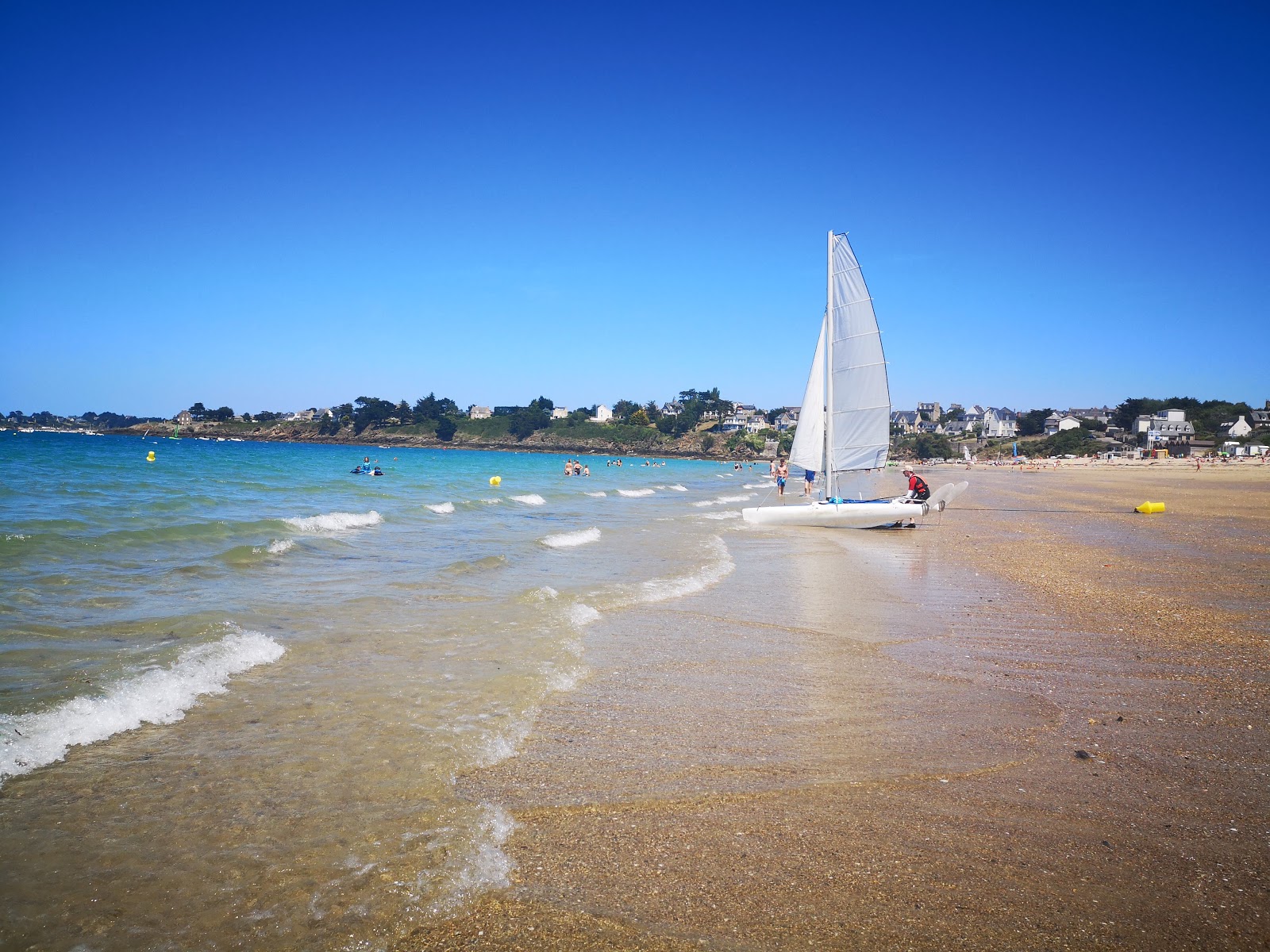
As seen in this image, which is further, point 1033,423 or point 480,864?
point 1033,423

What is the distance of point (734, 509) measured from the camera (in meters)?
31.8

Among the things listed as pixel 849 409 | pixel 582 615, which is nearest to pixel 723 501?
pixel 849 409

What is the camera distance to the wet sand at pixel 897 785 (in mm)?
3260

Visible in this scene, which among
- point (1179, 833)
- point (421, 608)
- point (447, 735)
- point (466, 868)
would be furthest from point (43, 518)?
point (1179, 833)

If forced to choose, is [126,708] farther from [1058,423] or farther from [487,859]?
[1058,423]

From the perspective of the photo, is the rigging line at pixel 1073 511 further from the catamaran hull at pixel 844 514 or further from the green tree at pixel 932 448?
the green tree at pixel 932 448

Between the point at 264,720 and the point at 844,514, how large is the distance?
18.6 m

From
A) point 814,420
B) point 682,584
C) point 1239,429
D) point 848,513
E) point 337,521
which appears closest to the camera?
point 682,584

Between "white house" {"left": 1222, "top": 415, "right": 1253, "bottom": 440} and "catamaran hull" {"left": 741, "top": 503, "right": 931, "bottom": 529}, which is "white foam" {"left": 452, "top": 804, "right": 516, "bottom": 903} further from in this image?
"white house" {"left": 1222, "top": 415, "right": 1253, "bottom": 440}

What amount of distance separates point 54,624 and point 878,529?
20.0 meters

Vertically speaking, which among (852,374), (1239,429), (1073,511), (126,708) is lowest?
(1073,511)

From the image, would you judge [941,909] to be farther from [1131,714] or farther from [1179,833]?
[1131,714]

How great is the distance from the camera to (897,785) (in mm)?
4617

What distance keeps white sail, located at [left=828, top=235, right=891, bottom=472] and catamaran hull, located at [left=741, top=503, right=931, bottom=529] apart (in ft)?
7.02
